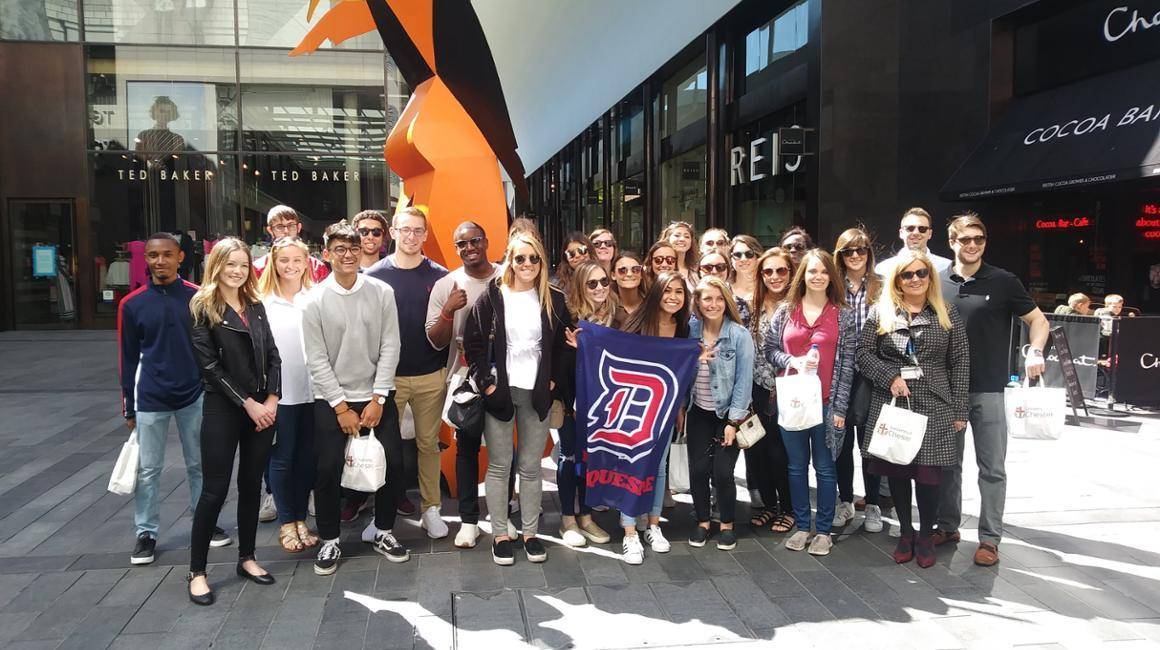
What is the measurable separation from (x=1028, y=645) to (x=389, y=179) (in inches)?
677

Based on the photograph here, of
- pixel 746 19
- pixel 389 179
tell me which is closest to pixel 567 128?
pixel 389 179

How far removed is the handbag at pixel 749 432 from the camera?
4582mm

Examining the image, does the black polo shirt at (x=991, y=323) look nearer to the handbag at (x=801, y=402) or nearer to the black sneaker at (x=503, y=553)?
the handbag at (x=801, y=402)

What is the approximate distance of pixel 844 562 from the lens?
4504 mm

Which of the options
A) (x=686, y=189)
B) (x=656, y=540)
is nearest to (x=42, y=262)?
(x=686, y=189)

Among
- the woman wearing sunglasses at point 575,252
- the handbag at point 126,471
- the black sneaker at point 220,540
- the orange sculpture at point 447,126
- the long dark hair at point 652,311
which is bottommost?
the black sneaker at point 220,540

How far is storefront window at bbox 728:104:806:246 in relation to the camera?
38.5 feet

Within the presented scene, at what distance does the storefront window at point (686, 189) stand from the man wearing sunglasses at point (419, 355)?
10.4m

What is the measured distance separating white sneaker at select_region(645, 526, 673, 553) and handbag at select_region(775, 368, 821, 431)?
3.40 ft

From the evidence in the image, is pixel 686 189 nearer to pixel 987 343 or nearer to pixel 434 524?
pixel 987 343

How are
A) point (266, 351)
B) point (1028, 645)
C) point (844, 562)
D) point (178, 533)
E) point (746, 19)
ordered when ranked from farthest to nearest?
1. point (746, 19)
2. point (178, 533)
3. point (844, 562)
4. point (266, 351)
5. point (1028, 645)

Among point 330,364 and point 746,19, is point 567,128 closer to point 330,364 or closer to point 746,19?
point 746,19

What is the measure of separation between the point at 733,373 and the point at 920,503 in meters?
1.32

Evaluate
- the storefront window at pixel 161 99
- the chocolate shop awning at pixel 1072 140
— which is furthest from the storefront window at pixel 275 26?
the chocolate shop awning at pixel 1072 140
